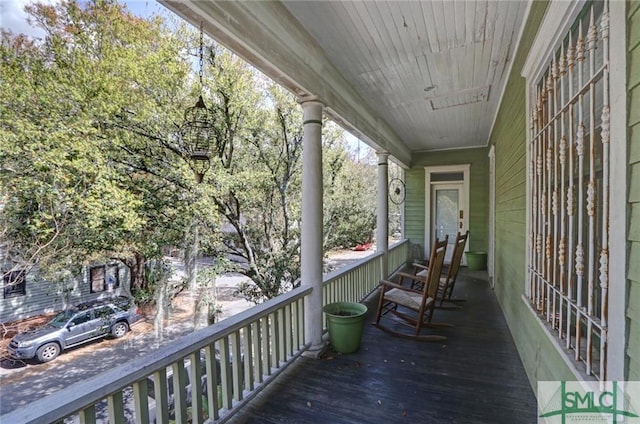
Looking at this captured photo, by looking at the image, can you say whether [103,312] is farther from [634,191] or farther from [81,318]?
[634,191]

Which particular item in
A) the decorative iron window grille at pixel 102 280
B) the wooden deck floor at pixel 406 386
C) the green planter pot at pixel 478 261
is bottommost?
the decorative iron window grille at pixel 102 280

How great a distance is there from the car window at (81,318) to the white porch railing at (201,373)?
214 inches

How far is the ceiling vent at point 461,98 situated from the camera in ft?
11.8

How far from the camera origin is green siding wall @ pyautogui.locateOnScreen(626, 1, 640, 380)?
0.86 m

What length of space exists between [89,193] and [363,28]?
4.50 m

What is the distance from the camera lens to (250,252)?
6.72m

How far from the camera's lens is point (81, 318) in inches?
254

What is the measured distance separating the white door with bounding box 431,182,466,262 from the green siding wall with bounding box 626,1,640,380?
6.33 m

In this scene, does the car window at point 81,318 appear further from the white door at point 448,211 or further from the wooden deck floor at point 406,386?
the white door at point 448,211

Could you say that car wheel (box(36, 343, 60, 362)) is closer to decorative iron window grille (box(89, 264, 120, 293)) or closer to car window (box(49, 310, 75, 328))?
car window (box(49, 310, 75, 328))

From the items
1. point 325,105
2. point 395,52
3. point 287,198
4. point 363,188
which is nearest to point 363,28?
point 395,52

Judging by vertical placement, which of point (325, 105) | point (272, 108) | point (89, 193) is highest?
point (272, 108)

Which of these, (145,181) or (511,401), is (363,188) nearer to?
(145,181)

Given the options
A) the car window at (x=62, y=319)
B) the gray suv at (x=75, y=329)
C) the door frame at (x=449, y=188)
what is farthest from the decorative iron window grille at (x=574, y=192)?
the car window at (x=62, y=319)
